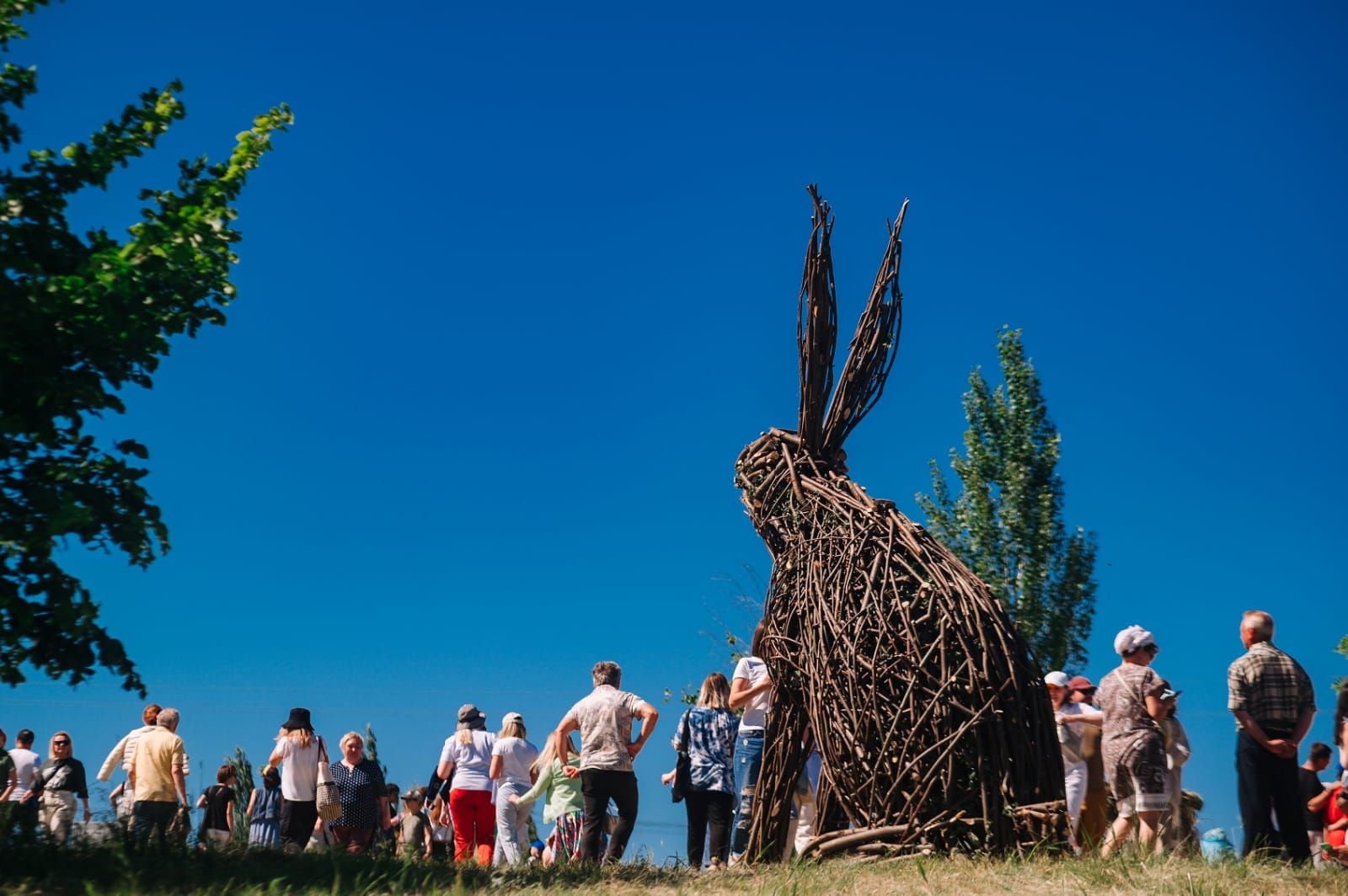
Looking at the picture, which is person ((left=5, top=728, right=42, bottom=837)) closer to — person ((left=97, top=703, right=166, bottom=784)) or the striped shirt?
person ((left=97, top=703, right=166, bottom=784))

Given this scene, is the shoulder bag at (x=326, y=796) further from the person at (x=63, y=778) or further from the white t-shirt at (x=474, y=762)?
the person at (x=63, y=778)

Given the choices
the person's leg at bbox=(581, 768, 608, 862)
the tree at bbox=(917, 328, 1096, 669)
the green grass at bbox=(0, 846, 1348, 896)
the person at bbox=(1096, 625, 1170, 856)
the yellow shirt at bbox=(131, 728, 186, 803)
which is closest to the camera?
the green grass at bbox=(0, 846, 1348, 896)

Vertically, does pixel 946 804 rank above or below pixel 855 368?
below

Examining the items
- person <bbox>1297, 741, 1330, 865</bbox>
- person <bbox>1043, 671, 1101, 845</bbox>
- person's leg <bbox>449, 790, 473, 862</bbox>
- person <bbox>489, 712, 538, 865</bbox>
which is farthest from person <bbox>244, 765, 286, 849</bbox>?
person <bbox>1297, 741, 1330, 865</bbox>

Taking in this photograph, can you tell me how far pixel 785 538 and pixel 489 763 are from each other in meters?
4.00

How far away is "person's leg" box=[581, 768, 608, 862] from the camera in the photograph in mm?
8586

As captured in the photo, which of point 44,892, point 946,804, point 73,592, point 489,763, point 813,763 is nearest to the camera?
point 44,892

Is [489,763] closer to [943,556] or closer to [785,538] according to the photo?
[785,538]

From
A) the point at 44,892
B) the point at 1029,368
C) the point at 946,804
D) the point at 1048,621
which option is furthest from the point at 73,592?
the point at 1029,368

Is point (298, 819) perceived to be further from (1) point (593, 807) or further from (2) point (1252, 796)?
(2) point (1252, 796)

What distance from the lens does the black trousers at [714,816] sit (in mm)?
9141

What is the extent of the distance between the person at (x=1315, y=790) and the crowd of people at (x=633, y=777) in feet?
0.05

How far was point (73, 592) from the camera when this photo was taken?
5633 mm

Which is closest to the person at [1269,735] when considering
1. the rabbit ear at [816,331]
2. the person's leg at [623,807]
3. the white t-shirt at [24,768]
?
the rabbit ear at [816,331]
